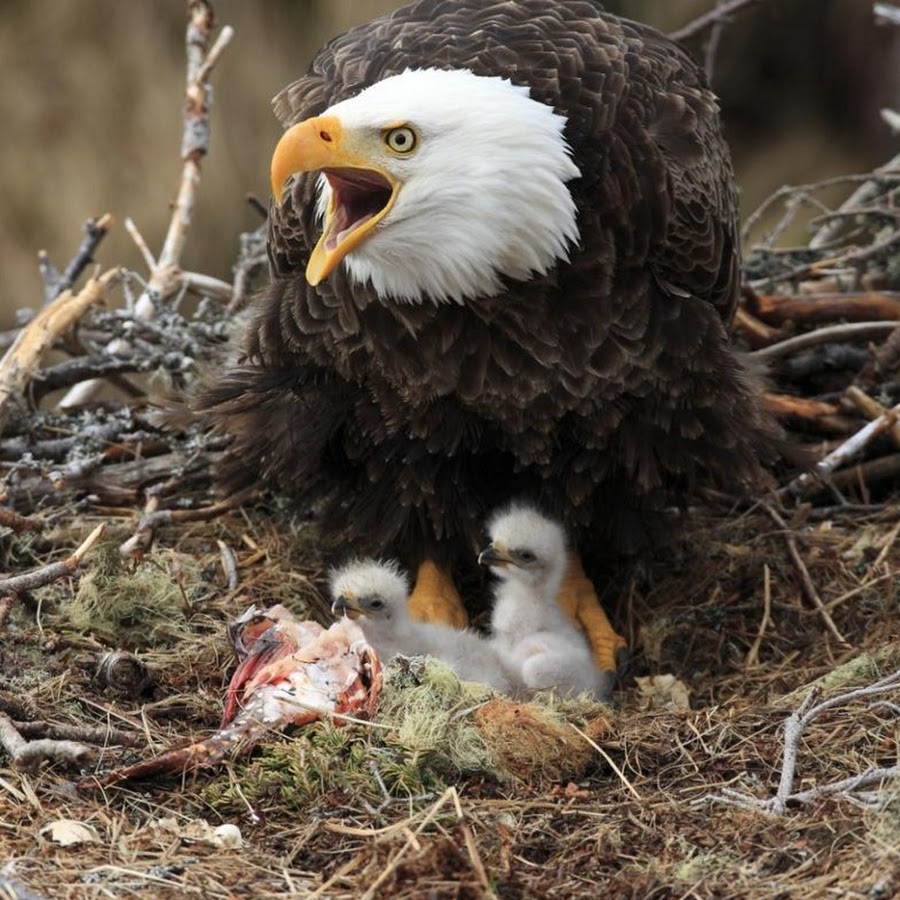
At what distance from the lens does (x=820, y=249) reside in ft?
18.8

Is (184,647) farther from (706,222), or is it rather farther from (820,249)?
(820,249)

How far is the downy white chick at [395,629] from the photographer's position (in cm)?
416

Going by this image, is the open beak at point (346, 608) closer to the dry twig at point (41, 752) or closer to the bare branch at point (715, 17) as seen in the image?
the dry twig at point (41, 752)

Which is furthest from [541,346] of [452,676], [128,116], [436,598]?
[128,116]

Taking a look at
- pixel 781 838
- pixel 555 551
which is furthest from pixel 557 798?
pixel 555 551

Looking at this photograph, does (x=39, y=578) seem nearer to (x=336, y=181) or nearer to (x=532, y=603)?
(x=336, y=181)

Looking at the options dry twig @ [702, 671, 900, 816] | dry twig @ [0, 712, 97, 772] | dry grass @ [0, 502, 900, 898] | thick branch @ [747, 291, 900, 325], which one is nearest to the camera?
dry grass @ [0, 502, 900, 898]

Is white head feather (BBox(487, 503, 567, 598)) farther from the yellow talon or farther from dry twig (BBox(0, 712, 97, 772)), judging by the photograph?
dry twig (BBox(0, 712, 97, 772))

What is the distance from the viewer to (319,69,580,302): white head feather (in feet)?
12.6

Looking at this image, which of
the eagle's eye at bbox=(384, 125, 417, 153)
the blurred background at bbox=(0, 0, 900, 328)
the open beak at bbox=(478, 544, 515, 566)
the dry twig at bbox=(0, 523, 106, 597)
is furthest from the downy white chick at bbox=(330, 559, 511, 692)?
the blurred background at bbox=(0, 0, 900, 328)

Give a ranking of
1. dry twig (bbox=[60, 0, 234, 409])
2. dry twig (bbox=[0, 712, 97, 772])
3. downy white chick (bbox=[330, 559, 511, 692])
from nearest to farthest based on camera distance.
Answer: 1. dry twig (bbox=[0, 712, 97, 772])
2. downy white chick (bbox=[330, 559, 511, 692])
3. dry twig (bbox=[60, 0, 234, 409])

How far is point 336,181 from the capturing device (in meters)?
3.94

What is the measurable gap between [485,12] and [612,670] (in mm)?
1724

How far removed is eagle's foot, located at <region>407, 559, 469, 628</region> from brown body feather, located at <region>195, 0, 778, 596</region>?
0.37 ft
